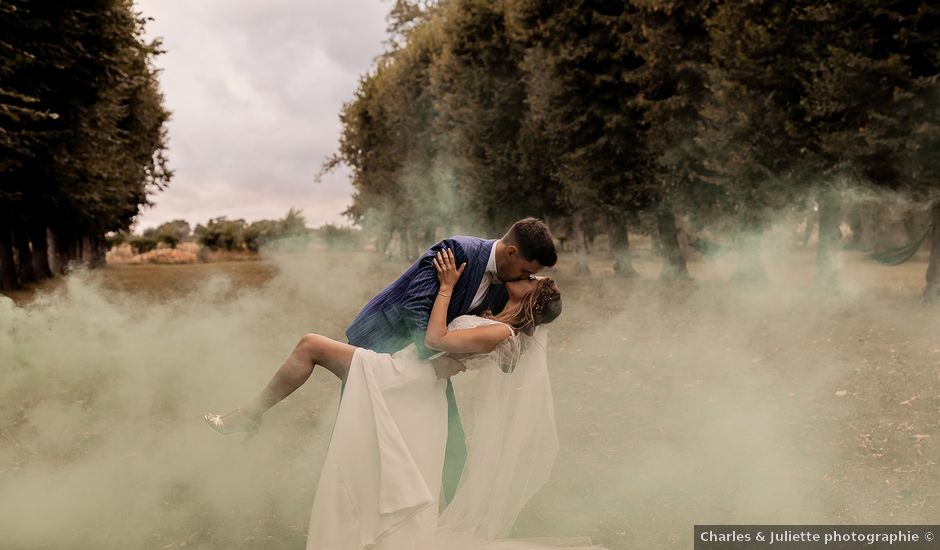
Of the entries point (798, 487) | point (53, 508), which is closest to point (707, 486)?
point (798, 487)

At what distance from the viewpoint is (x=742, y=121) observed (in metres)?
17.6

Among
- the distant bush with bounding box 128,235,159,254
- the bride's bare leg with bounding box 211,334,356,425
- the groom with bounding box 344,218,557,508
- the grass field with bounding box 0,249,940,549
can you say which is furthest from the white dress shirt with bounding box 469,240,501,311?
the distant bush with bounding box 128,235,159,254

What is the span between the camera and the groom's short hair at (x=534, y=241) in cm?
446

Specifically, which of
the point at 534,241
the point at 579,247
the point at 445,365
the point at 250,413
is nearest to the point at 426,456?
the point at 445,365

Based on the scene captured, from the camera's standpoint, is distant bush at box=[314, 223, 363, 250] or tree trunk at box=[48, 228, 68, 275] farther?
distant bush at box=[314, 223, 363, 250]

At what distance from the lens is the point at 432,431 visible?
4684 mm

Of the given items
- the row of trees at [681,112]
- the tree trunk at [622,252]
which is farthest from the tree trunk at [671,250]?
the tree trunk at [622,252]

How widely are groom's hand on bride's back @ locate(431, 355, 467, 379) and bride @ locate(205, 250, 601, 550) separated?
0.04 meters

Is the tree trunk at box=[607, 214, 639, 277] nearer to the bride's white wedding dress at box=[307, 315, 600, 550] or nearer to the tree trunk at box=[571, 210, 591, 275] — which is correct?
the tree trunk at box=[571, 210, 591, 275]

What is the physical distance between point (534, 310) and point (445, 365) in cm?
65

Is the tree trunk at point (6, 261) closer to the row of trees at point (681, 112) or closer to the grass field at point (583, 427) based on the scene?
the grass field at point (583, 427)

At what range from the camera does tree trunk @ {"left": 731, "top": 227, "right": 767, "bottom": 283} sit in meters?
22.8

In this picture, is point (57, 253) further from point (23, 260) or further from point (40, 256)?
point (23, 260)

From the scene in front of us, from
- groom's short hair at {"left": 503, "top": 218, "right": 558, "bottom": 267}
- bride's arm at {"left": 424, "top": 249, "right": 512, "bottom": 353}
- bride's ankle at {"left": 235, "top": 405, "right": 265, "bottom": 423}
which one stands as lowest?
bride's ankle at {"left": 235, "top": 405, "right": 265, "bottom": 423}
